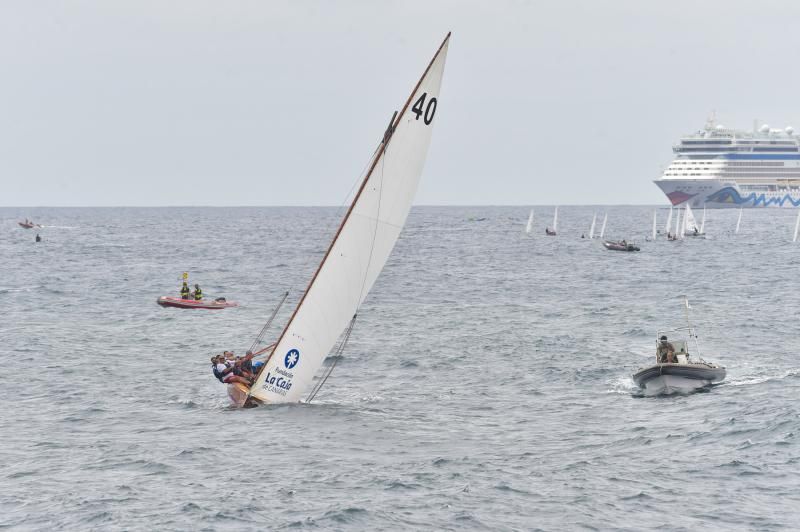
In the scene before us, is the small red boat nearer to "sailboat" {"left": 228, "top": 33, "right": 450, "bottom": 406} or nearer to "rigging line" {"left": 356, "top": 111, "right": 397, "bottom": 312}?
"sailboat" {"left": 228, "top": 33, "right": 450, "bottom": 406}

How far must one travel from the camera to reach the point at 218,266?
305ft

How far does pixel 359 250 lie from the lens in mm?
27281

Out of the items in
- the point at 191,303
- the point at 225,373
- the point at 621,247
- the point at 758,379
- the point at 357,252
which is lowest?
the point at 225,373

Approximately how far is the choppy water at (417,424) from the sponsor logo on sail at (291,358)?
1.39 metres

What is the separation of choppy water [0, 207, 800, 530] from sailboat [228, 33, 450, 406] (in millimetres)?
1146

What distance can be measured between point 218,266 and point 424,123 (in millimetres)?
69215

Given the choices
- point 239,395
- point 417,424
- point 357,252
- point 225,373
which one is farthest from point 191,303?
point 357,252

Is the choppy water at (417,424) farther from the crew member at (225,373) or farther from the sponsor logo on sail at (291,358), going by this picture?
the sponsor logo on sail at (291,358)

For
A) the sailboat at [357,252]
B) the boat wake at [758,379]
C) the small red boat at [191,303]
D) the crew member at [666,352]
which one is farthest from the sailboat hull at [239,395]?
the small red boat at [191,303]

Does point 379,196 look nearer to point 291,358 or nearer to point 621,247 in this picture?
point 291,358

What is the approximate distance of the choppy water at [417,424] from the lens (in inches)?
810

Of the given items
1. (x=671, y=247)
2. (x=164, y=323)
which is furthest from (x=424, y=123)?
(x=671, y=247)

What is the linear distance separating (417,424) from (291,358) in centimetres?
382

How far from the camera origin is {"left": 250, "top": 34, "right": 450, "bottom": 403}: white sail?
84.5ft
